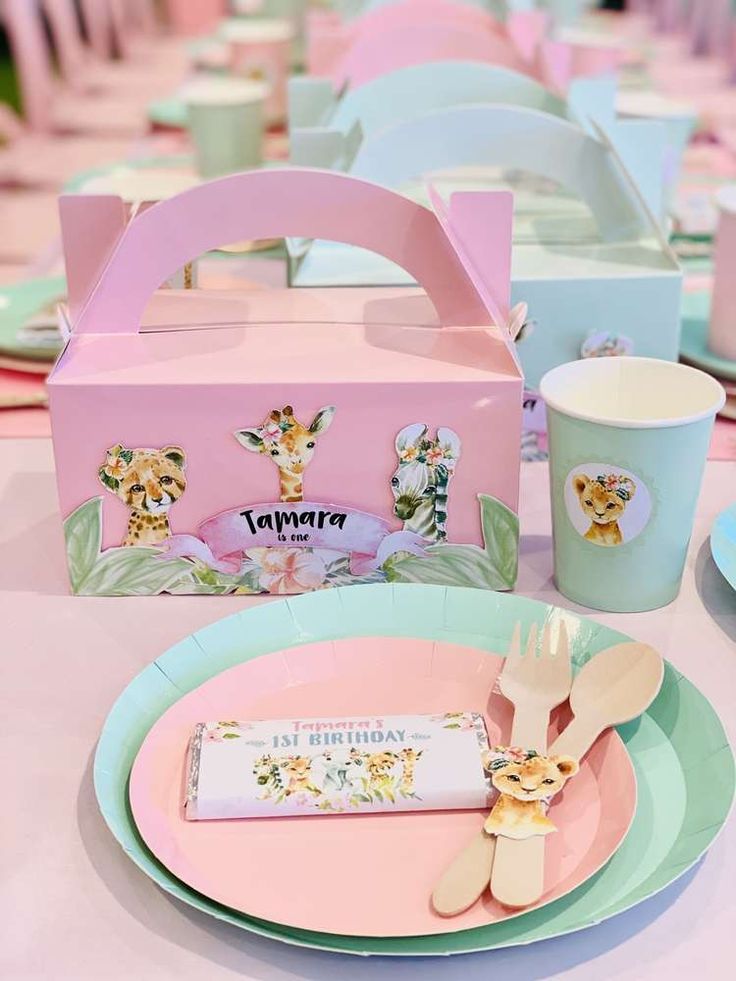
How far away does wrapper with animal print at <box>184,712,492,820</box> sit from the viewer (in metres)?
0.55

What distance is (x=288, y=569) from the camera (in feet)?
2.47

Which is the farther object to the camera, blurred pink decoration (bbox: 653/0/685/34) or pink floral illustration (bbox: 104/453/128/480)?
blurred pink decoration (bbox: 653/0/685/34)

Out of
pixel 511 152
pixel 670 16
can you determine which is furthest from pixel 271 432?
pixel 670 16

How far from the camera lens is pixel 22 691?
26.5 inches

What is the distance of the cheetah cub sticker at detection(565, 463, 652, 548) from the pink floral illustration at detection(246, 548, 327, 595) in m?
0.16

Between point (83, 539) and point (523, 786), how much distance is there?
0.34m

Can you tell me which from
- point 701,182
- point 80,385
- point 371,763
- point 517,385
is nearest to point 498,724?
point 371,763

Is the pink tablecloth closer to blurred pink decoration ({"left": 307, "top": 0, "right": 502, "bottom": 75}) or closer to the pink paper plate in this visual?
the pink paper plate

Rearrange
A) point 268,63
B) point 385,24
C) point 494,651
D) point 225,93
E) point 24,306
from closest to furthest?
point 494,651 → point 24,306 → point 385,24 → point 225,93 → point 268,63

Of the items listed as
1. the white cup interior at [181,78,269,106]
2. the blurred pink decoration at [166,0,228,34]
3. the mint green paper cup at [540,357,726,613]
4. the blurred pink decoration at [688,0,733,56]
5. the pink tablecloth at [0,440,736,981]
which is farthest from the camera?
the blurred pink decoration at [166,0,228,34]

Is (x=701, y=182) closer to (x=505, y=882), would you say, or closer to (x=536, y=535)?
(x=536, y=535)

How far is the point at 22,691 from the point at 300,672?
160mm

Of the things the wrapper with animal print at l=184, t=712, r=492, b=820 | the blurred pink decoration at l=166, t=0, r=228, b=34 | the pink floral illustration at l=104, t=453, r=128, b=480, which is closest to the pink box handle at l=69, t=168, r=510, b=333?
the pink floral illustration at l=104, t=453, r=128, b=480

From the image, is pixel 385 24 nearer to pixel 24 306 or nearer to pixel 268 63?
pixel 268 63
